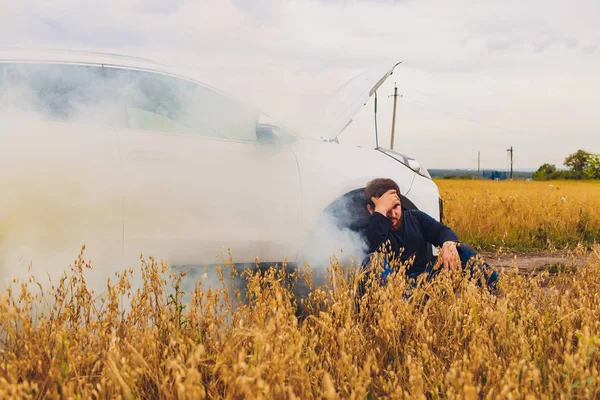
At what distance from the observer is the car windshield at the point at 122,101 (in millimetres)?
2924

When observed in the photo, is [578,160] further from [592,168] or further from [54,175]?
[54,175]

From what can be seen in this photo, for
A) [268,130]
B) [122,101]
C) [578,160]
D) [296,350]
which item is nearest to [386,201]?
[268,130]

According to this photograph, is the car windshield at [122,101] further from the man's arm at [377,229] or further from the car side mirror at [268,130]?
the man's arm at [377,229]

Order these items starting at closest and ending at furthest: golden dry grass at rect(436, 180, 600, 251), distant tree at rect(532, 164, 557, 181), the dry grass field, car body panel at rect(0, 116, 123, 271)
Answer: the dry grass field
car body panel at rect(0, 116, 123, 271)
golden dry grass at rect(436, 180, 600, 251)
distant tree at rect(532, 164, 557, 181)

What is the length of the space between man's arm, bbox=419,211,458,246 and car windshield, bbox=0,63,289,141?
132 cm

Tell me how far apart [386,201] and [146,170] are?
1670 millimetres

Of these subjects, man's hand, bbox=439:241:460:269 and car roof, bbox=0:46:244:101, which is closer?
car roof, bbox=0:46:244:101

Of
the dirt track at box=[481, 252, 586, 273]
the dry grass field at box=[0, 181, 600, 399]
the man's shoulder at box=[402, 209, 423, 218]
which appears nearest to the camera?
the dry grass field at box=[0, 181, 600, 399]

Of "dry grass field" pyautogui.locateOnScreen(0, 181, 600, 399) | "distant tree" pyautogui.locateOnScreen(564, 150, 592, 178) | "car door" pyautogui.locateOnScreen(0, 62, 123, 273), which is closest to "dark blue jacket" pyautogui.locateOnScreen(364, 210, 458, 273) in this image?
"dry grass field" pyautogui.locateOnScreen(0, 181, 600, 399)

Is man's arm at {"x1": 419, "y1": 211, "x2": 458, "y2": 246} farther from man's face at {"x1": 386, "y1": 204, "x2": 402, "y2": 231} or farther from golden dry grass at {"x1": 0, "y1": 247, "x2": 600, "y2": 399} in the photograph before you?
golden dry grass at {"x1": 0, "y1": 247, "x2": 600, "y2": 399}

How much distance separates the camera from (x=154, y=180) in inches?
116

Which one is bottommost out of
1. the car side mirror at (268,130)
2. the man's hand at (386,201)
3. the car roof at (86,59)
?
the man's hand at (386,201)

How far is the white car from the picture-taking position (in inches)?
108

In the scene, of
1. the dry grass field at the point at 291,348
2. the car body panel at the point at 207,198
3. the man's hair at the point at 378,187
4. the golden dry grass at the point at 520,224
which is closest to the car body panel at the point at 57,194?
the car body panel at the point at 207,198
